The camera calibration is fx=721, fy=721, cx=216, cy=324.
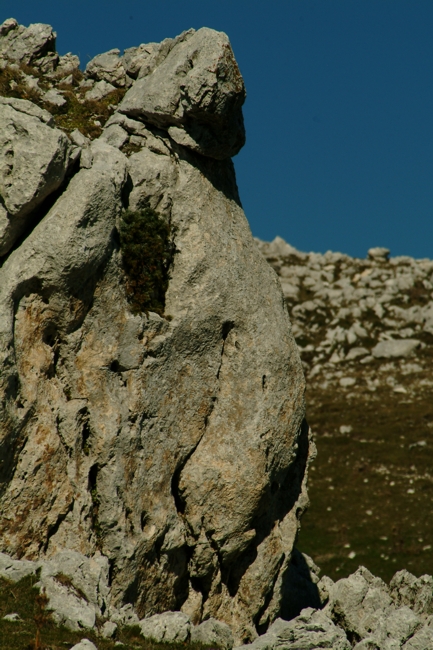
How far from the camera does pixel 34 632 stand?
60.5 feet

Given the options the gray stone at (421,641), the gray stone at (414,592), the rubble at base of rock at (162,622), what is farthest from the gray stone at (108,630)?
the gray stone at (414,592)

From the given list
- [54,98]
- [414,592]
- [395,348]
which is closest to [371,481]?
[395,348]

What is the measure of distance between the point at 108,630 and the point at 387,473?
45.1 meters

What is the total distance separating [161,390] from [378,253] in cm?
8444

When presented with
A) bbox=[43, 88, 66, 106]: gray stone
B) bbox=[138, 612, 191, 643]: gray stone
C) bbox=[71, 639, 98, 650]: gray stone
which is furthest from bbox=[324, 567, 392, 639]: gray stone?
bbox=[43, 88, 66, 106]: gray stone

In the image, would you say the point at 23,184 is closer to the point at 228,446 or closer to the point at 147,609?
the point at 228,446

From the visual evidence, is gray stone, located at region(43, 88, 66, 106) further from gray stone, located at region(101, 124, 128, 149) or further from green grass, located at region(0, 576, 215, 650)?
green grass, located at region(0, 576, 215, 650)

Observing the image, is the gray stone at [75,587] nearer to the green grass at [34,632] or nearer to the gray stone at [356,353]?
the green grass at [34,632]

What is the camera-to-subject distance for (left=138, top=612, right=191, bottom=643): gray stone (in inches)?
843

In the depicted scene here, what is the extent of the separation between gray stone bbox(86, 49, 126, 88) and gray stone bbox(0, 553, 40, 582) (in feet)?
64.6

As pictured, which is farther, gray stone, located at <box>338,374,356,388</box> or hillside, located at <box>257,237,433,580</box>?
gray stone, located at <box>338,374,356,388</box>

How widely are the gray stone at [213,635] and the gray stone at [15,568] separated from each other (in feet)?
18.5

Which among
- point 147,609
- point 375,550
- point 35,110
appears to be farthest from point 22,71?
point 375,550

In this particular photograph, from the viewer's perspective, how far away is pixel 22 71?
2972 centimetres
